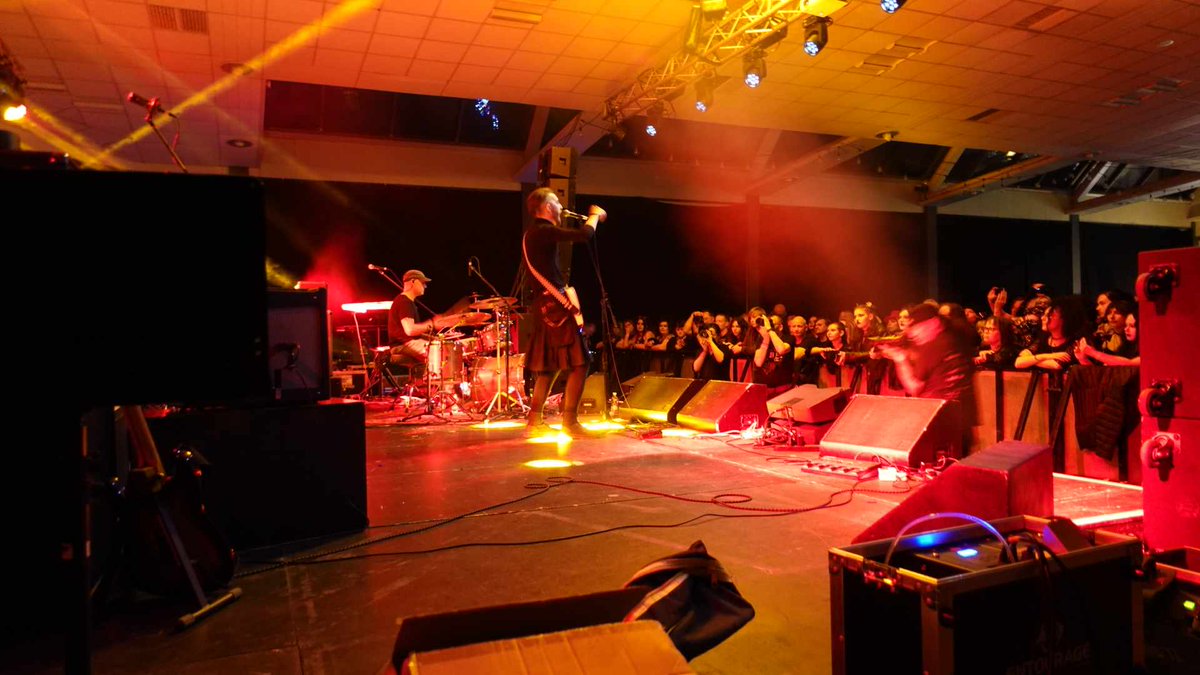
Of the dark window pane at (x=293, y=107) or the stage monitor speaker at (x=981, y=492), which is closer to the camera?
the stage monitor speaker at (x=981, y=492)

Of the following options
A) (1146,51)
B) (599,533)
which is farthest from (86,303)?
(1146,51)

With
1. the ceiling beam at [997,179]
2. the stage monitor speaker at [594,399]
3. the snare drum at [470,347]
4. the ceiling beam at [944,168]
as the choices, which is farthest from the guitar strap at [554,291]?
the ceiling beam at [944,168]

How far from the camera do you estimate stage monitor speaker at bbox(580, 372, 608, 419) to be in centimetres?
809

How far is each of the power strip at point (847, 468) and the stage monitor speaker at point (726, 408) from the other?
1.67 meters

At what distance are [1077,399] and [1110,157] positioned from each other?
11.5 metres

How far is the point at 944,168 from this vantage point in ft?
52.9

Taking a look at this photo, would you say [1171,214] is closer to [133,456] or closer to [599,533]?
[599,533]

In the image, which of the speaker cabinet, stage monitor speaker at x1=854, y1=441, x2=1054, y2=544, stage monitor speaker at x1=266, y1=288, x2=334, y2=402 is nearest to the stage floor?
stage monitor speaker at x1=854, y1=441, x2=1054, y2=544

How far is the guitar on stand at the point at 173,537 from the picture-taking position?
2229 millimetres

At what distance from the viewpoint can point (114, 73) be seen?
817cm

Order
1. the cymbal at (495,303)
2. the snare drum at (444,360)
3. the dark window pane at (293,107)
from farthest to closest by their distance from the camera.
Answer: the dark window pane at (293,107) < the snare drum at (444,360) < the cymbal at (495,303)

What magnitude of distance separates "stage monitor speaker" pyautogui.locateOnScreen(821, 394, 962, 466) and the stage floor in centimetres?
42

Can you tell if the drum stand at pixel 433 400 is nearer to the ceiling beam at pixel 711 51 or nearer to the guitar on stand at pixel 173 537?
the ceiling beam at pixel 711 51

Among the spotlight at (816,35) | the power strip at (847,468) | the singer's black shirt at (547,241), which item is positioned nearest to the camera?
the power strip at (847,468)
